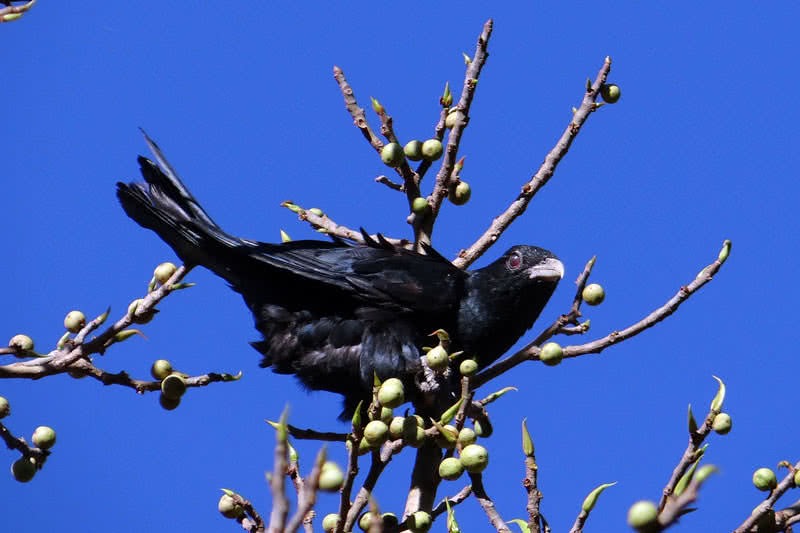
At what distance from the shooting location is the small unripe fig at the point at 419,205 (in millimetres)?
4539

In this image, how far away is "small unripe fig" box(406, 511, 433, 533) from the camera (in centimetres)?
328

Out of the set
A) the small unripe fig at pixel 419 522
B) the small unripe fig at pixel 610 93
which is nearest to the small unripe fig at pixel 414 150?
the small unripe fig at pixel 610 93

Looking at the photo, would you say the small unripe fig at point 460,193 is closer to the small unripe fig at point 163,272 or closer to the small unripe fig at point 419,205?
the small unripe fig at point 419,205

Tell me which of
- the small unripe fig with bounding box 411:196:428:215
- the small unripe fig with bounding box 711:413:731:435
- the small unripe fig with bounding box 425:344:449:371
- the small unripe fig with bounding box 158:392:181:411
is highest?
the small unripe fig with bounding box 411:196:428:215

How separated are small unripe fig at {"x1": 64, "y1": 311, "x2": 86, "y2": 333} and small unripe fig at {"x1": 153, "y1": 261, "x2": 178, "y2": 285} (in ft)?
0.92

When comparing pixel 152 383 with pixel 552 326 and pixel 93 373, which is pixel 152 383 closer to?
pixel 93 373

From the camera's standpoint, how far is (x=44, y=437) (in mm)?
3207

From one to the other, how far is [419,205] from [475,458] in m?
1.59

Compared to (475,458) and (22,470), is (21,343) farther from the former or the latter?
(475,458)

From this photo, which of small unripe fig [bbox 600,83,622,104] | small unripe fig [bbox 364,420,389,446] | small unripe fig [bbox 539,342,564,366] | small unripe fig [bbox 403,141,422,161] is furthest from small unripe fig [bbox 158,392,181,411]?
small unripe fig [bbox 600,83,622,104]

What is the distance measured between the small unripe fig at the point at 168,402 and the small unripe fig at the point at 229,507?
41cm

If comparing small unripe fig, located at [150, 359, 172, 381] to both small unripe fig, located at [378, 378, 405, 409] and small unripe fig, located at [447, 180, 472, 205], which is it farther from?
small unripe fig, located at [447, 180, 472, 205]

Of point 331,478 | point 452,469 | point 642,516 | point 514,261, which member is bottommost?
point 642,516

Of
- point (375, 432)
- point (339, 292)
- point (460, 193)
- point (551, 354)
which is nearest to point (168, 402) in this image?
point (375, 432)
